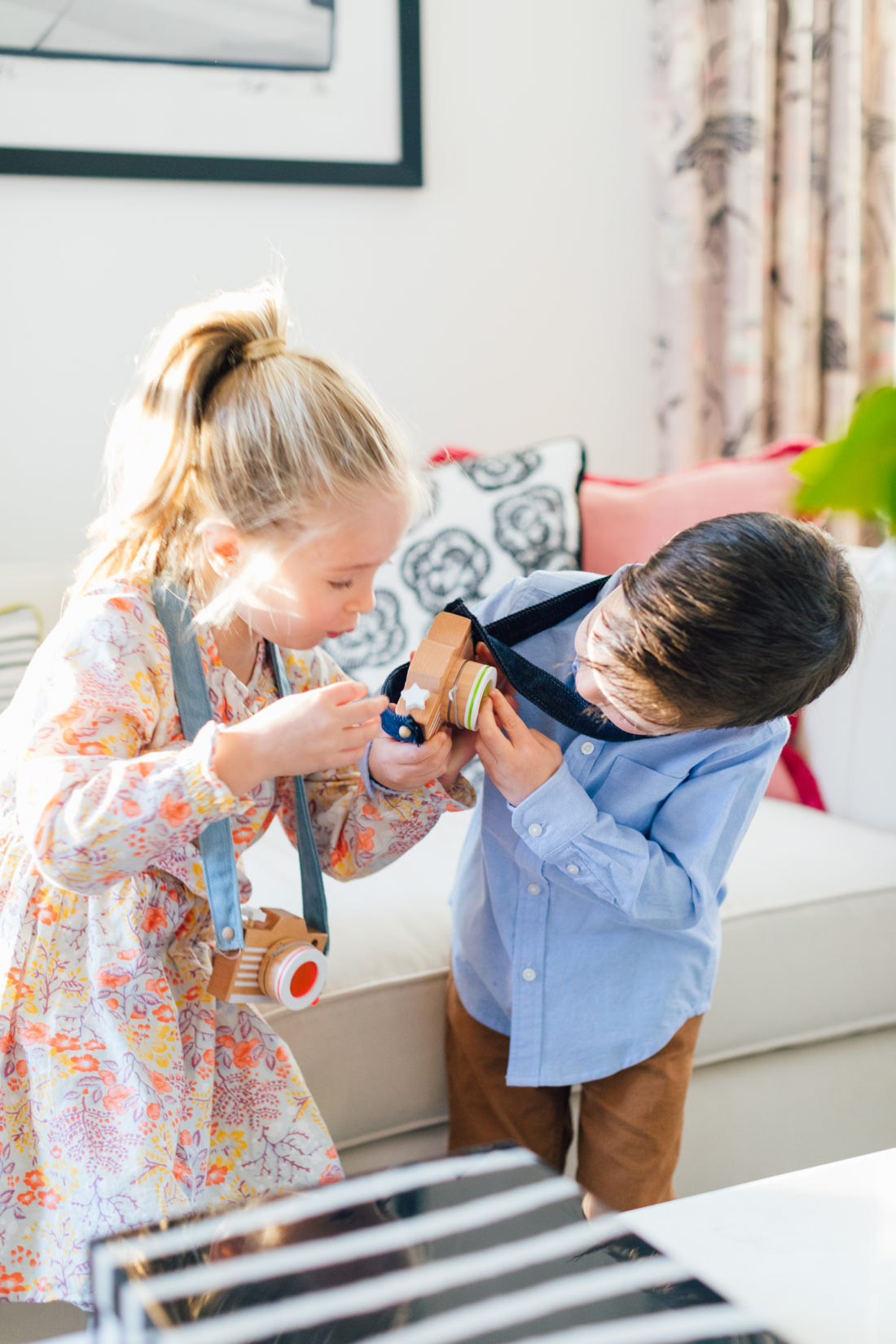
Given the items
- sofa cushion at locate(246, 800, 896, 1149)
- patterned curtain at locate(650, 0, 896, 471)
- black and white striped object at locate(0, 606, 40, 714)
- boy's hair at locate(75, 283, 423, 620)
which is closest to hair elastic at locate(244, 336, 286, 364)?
boy's hair at locate(75, 283, 423, 620)

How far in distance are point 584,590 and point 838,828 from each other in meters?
0.62

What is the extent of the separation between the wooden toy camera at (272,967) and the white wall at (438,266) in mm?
1063

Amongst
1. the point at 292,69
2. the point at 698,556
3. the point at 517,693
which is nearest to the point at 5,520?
the point at 292,69

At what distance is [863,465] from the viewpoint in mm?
321

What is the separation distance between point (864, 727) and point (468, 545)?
57 cm

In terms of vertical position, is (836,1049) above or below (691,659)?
below

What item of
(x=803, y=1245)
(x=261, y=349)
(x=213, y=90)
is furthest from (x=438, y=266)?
(x=803, y=1245)

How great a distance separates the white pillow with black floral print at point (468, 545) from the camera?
1.48 meters

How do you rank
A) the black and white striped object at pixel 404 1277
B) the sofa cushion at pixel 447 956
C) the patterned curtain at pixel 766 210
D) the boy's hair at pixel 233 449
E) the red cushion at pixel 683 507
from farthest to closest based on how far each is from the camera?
the patterned curtain at pixel 766 210 → the red cushion at pixel 683 507 → the sofa cushion at pixel 447 956 → the boy's hair at pixel 233 449 → the black and white striped object at pixel 404 1277

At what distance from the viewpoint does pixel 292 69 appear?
69.0 inches

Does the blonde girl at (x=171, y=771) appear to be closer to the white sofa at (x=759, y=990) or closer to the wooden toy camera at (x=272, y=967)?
the wooden toy camera at (x=272, y=967)

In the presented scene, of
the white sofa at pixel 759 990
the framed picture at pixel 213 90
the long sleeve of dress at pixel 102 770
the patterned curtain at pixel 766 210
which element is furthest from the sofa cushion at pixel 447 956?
the framed picture at pixel 213 90

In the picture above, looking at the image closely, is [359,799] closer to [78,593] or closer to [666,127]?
[78,593]

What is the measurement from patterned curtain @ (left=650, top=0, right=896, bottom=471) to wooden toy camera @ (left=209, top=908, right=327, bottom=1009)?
146 cm
